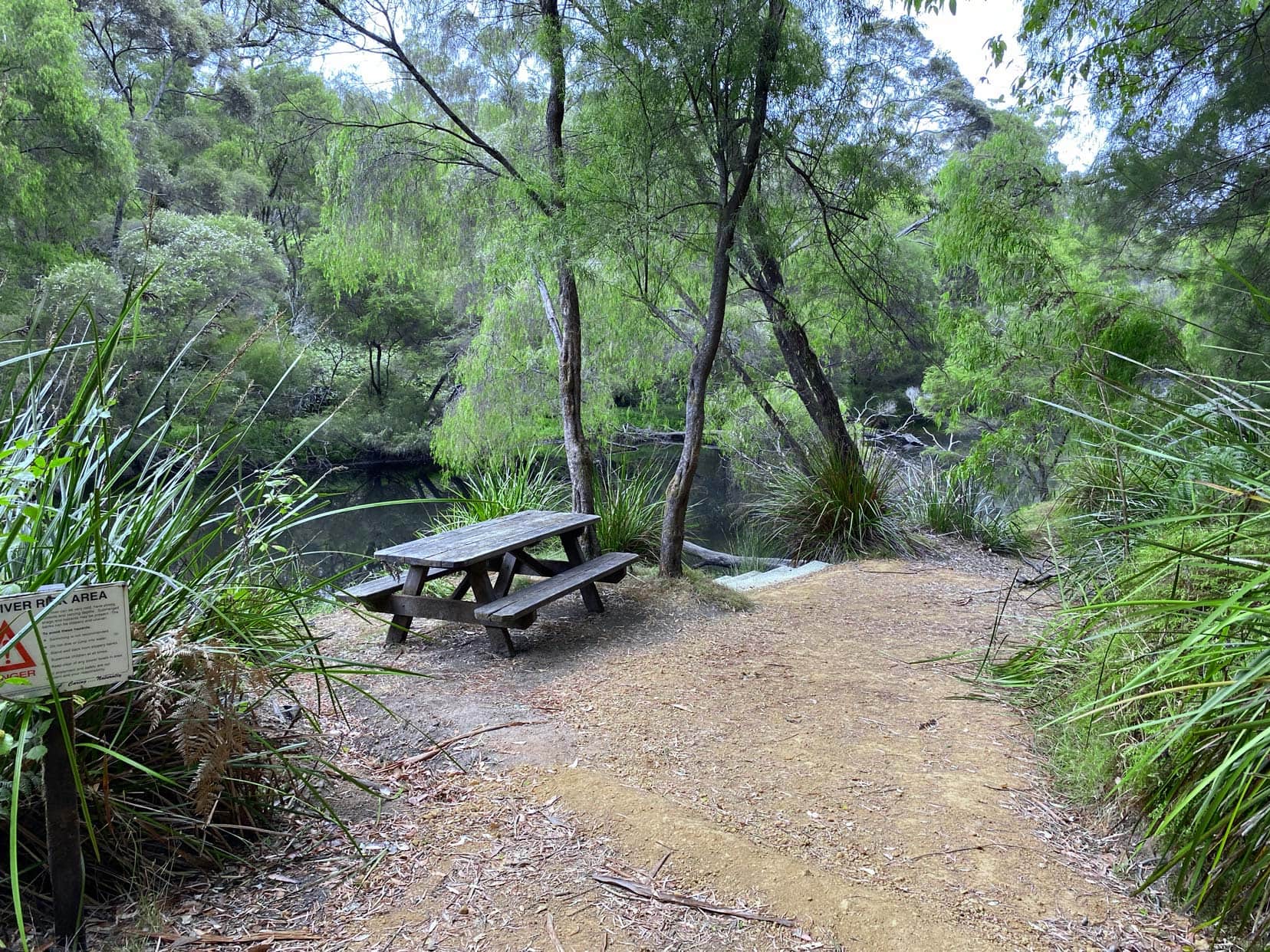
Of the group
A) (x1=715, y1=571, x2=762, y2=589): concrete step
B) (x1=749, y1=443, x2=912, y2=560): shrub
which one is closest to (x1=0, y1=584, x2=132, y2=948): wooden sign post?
(x1=715, y1=571, x2=762, y2=589): concrete step

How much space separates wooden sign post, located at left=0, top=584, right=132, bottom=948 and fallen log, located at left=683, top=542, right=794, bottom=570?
6061 millimetres

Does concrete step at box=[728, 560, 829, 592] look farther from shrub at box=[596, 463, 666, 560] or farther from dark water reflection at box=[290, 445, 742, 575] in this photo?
dark water reflection at box=[290, 445, 742, 575]

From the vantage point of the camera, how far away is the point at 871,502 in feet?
23.8

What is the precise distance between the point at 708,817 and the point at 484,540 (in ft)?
7.62

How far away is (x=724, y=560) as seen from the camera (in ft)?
26.9

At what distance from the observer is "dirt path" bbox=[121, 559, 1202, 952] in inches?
74.2

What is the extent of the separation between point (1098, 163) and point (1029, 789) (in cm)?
545

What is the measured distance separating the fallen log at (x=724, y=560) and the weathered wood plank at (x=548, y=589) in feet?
8.32

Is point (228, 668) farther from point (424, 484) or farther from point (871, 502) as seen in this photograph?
point (424, 484)

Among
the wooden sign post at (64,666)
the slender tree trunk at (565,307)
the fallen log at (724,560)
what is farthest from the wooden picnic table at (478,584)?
the fallen log at (724,560)

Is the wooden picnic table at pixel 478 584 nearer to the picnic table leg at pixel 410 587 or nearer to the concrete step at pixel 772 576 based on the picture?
the picnic table leg at pixel 410 587

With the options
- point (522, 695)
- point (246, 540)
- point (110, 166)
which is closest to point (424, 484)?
point (110, 166)

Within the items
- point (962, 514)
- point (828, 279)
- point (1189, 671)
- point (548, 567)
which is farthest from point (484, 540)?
point (962, 514)

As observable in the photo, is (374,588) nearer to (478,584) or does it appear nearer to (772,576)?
(478,584)
